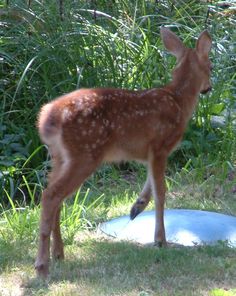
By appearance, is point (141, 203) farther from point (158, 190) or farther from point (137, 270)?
point (137, 270)

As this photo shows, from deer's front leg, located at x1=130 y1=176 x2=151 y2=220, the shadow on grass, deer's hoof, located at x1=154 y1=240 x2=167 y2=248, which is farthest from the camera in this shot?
deer's front leg, located at x1=130 y1=176 x2=151 y2=220

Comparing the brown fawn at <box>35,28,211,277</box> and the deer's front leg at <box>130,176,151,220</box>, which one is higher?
the brown fawn at <box>35,28,211,277</box>

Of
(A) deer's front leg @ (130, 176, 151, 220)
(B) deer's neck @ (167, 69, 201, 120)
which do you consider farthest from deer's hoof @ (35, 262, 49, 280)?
(B) deer's neck @ (167, 69, 201, 120)

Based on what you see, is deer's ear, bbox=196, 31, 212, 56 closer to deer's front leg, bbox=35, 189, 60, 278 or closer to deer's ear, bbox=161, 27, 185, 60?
deer's ear, bbox=161, 27, 185, 60

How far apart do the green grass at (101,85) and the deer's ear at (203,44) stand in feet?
4.95

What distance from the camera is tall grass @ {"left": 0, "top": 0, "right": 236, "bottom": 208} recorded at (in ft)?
32.1

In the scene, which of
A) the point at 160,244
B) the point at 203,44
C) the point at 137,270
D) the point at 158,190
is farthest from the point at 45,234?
the point at 203,44

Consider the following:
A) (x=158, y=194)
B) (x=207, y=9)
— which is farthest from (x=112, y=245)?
(x=207, y=9)

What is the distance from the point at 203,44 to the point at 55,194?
6.99 ft

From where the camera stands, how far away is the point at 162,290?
593cm

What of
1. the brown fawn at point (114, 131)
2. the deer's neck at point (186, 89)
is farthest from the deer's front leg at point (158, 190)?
the deer's neck at point (186, 89)

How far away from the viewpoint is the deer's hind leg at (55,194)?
→ 20.3 ft

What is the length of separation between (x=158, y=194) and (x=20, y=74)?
3658mm

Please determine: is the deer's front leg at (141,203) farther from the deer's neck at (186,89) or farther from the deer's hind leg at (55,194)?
the deer's hind leg at (55,194)
